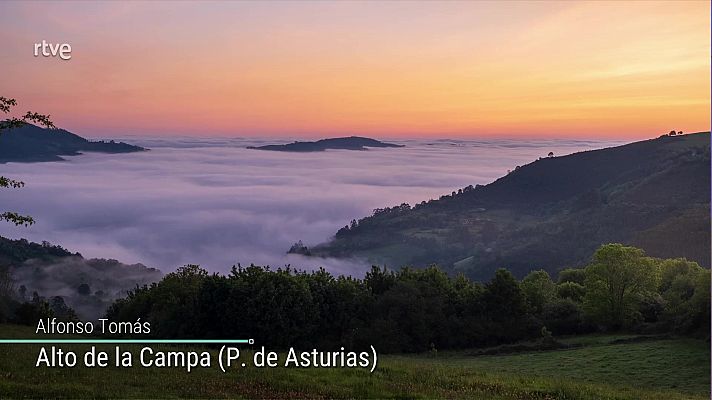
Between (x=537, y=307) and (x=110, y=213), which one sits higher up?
(x=110, y=213)

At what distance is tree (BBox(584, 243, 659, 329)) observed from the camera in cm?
3744

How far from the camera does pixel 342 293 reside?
3428 cm

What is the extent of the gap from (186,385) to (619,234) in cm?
14447

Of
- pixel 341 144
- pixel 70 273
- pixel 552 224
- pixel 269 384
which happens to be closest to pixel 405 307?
pixel 269 384

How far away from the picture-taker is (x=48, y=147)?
2991 cm

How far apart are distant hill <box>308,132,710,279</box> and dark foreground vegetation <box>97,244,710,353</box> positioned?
7066 centimetres

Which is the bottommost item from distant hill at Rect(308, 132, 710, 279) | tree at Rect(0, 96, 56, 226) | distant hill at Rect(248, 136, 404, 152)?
distant hill at Rect(308, 132, 710, 279)

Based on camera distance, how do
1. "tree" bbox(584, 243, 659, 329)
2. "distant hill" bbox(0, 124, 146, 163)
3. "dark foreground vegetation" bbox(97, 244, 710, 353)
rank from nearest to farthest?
"distant hill" bbox(0, 124, 146, 163)
"dark foreground vegetation" bbox(97, 244, 710, 353)
"tree" bbox(584, 243, 659, 329)

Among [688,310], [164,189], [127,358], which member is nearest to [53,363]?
[127,358]

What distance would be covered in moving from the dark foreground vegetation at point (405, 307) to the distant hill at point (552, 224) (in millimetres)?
70656

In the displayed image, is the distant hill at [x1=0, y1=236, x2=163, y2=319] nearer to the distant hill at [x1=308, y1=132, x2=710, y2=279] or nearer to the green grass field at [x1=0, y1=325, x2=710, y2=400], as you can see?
the green grass field at [x1=0, y1=325, x2=710, y2=400]

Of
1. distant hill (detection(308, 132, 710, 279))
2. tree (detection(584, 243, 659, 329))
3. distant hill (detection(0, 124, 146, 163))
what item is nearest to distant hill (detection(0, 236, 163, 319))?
distant hill (detection(0, 124, 146, 163))

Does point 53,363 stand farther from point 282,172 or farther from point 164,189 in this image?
point 282,172

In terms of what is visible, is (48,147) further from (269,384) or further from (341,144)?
(341,144)
